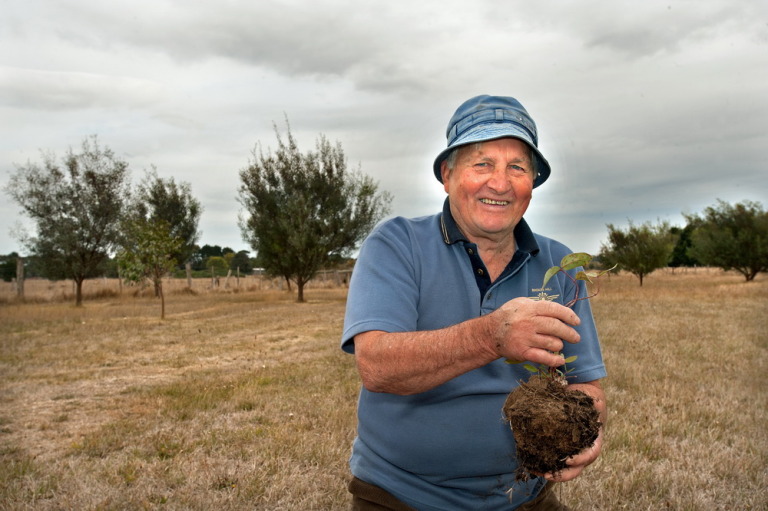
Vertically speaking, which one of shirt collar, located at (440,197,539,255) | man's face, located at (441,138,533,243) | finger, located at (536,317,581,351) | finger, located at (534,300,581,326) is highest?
man's face, located at (441,138,533,243)

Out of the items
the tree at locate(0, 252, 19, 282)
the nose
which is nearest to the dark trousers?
the nose

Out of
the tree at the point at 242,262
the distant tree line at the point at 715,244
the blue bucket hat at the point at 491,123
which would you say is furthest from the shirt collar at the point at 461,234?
the tree at the point at 242,262

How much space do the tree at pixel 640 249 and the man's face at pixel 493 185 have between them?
46306 mm

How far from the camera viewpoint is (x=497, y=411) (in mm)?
2498

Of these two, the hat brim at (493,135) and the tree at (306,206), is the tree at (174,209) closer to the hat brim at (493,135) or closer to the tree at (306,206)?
the tree at (306,206)

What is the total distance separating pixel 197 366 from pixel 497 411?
972cm

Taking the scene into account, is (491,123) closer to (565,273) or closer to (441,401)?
(565,273)

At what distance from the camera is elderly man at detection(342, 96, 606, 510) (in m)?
2.40

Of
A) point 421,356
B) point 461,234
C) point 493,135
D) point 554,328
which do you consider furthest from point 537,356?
point 493,135

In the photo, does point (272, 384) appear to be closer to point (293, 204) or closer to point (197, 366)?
point (197, 366)

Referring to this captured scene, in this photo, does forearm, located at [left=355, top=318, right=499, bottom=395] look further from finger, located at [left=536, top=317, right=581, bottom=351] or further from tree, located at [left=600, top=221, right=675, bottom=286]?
tree, located at [left=600, top=221, right=675, bottom=286]

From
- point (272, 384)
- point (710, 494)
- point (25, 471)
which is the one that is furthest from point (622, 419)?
point (25, 471)

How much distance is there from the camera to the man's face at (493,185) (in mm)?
2447

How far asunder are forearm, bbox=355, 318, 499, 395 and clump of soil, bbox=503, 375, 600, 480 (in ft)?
1.34
